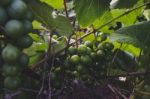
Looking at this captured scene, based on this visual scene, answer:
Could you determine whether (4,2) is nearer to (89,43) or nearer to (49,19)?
(49,19)

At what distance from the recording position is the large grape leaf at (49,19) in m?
0.80

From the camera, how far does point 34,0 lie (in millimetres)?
780

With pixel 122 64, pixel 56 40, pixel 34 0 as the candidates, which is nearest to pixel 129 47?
pixel 122 64

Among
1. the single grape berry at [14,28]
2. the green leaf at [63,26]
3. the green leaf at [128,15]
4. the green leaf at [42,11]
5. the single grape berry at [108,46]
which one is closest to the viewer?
the single grape berry at [14,28]

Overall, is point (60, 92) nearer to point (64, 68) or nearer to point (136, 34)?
point (64, 68)

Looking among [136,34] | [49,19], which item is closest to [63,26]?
[49,19]

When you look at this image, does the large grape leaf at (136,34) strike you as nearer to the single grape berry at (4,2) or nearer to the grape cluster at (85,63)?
the grape cluster at (85,63)

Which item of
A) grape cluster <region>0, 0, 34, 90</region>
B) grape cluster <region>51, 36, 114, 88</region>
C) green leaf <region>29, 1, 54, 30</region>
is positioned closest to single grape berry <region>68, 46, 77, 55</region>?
grape cluster <region>51, 36, 114, 88</region>

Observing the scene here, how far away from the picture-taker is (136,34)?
3.24 feet

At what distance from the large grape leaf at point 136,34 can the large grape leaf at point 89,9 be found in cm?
7

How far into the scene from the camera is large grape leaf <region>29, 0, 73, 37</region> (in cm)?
80

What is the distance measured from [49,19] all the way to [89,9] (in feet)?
0.37

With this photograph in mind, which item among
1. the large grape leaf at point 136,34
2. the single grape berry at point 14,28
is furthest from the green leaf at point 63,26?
the single grape berry at point 14,28

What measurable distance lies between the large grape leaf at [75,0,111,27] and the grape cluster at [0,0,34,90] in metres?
0.22
